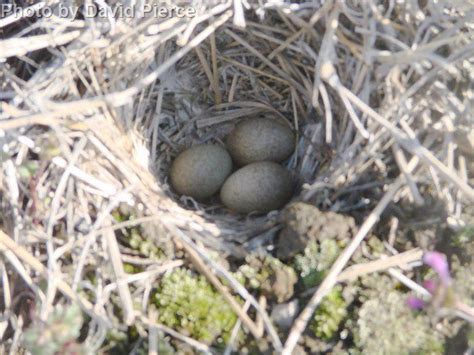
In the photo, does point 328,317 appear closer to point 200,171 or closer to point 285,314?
point 285,314

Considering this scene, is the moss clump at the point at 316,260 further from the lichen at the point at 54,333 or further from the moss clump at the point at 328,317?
the lichen at the point at 54,333

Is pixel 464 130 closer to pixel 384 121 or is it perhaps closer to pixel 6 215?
pixel 384 121

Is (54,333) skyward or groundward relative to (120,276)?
skyward

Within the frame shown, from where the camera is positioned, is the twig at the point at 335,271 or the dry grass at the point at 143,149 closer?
the twig at the point at 335,271

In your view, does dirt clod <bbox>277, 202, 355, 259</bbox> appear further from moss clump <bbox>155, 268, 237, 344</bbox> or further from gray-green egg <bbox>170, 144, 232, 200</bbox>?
gray-green egg <bbox>170, 144, 232, 200</bbox>

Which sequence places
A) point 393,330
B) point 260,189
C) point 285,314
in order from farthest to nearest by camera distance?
point 260,189 → point 285,314 → point 393,330

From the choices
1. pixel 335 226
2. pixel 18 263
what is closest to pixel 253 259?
pixel 335 226

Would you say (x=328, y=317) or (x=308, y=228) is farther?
(x=308, y=228)

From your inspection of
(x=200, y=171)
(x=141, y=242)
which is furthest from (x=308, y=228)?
(x=200, y=171)

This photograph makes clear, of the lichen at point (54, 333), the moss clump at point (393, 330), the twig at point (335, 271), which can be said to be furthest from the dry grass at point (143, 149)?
the lichen at point (54, 333)
